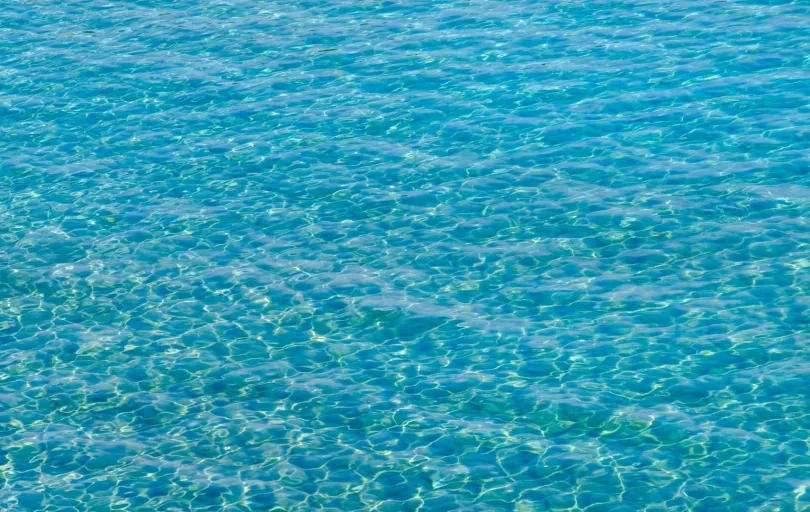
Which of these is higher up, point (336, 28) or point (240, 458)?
point (336, 28)

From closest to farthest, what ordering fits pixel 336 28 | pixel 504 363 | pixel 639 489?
1. pixel 639 489
2. pixel 504 363
3. pixel 336 28

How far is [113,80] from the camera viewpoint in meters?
20.0

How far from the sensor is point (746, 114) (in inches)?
666

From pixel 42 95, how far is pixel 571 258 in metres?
10.4

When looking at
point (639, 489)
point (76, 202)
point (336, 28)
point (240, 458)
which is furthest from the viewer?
point (336, 28)

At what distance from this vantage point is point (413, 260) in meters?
14.7

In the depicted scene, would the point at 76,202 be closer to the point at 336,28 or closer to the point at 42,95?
the point at 42,95

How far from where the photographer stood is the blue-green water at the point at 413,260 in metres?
11.4

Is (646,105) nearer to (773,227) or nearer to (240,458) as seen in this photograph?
(773,227)

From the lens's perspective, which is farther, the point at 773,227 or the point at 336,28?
the point at 336,28

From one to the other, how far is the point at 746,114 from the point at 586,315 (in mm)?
5447

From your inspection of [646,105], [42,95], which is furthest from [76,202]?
[646,105]

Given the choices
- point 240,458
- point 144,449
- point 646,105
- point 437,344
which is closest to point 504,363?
point 437,344

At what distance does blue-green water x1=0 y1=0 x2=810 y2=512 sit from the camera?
37.4 ft
